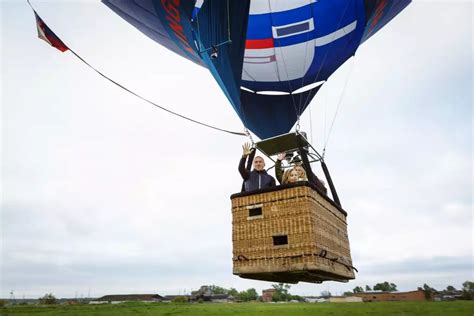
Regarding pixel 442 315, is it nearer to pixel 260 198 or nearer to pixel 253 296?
pixel 253 296

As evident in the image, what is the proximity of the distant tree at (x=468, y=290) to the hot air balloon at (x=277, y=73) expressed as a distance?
93.6 m

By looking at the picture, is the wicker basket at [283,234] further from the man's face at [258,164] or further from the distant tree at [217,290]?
the distant tree at [217,290]

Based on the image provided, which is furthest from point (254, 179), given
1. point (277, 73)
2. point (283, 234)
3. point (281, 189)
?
point (277, 73)

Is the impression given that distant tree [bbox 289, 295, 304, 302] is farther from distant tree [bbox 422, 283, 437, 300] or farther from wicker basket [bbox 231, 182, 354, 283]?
wicker basket [bbox 231, 182, 354, 283]

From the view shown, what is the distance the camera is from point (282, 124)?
8.09m

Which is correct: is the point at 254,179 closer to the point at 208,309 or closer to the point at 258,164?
the point at 258,164

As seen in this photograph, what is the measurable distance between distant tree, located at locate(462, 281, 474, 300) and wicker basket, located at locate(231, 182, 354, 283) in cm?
9668

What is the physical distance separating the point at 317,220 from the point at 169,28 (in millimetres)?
4727

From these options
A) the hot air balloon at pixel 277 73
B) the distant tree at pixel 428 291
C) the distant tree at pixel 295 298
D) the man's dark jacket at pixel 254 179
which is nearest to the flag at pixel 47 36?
the hot air balloon at pixel 277 73

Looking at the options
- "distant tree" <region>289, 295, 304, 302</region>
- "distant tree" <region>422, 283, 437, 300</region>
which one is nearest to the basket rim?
"distant tree" <region>422, 283, 437, 300</region>

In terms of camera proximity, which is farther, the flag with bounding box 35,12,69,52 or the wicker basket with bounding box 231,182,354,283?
the flag with bounding box 35,12,69,52

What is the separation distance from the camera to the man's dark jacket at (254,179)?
4.02 metres

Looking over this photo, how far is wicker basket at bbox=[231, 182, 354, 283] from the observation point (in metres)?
3.41

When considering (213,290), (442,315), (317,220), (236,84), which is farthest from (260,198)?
(213,290)
